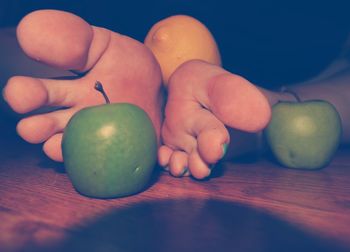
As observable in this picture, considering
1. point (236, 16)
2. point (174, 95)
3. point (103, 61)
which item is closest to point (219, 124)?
point (174, 95)

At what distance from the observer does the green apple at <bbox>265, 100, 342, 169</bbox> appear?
84 cm

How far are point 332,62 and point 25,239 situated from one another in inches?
46.0

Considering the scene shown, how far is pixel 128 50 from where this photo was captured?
0.80m

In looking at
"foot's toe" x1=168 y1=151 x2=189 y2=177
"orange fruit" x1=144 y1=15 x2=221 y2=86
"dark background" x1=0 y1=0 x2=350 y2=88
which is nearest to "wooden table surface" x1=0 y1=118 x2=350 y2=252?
"foot's toe" x1=168 y1=151 x2=189 y2=177

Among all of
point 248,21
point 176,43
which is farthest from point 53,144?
point 248,21

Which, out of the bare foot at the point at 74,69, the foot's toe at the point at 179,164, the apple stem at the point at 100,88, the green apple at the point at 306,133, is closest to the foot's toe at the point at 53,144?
the bare foot at the point at 74,69

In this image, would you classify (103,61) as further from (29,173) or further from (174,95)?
(29,173)

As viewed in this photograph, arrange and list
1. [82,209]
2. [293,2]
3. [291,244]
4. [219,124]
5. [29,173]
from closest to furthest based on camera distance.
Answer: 1. [291,244]
2. [82,209]
3. [219,124]
4. [29,173]
5. [293,2]

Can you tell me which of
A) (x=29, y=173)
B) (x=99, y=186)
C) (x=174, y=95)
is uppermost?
(x=174, y=95)

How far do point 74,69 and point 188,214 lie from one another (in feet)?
1.20

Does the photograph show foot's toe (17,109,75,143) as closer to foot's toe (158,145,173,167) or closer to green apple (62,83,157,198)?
green apple (62,83,157,198)

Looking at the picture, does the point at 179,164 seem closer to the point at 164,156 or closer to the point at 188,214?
the point at 164,156

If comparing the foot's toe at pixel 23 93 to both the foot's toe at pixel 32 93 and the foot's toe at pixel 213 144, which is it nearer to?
the foot's toe at pixel 32 93

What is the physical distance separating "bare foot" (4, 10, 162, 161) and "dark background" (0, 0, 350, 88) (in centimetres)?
44
